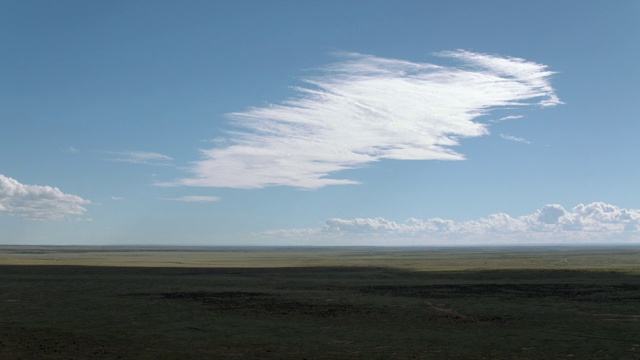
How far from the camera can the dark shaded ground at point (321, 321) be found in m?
32.9

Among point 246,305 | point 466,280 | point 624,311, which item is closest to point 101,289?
point 246,305

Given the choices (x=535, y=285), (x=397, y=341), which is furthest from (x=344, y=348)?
(x=535, y=285)

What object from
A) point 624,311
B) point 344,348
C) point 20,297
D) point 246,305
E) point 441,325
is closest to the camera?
point 344,348

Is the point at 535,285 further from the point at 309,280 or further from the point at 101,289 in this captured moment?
the point at 101,289

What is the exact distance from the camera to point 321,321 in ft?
144

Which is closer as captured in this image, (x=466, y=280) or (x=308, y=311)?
(x=308, y=311)

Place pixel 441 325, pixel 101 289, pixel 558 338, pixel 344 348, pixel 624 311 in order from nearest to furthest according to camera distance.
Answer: pixel 344 348, pixel 558 338, pixel 441 325, pixel 624 311, pixel 101 289

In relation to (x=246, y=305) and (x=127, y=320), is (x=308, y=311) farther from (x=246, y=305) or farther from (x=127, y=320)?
(x=127, y=320)

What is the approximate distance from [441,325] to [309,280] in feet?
141

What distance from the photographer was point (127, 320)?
4394 centimetres

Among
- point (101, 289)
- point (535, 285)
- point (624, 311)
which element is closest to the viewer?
point (624, 311)

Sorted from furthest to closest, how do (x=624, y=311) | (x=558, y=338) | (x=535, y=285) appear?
(x=535, y=285) → (x=624, y=311) → (x=558, y=338)

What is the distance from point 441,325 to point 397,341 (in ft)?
23.8

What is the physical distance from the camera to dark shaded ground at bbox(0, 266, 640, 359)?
32938 mm
